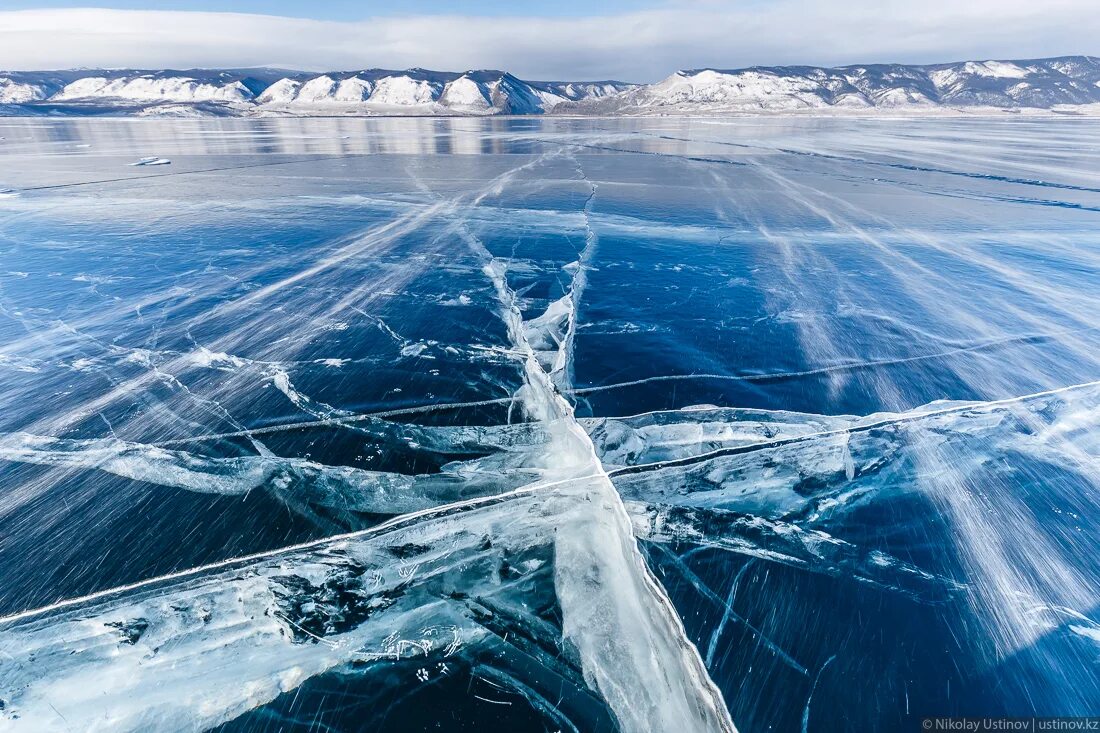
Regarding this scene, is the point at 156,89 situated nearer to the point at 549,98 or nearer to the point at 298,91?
the point at 298,91

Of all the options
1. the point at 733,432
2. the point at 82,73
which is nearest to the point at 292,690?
the point at 733,432

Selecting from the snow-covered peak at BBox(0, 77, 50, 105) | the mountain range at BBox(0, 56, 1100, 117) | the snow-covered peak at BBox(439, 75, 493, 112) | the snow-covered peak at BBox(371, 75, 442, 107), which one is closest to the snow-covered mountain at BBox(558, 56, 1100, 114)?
the mountain range at BBox(0, 56, 1100, 117)

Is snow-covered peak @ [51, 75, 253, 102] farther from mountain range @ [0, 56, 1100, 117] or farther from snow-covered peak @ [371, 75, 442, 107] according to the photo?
snow-covered peak @ [371, 75, 442, 107]

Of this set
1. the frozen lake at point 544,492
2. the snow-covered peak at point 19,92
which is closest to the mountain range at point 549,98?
the snow-covered peak at point 19,92

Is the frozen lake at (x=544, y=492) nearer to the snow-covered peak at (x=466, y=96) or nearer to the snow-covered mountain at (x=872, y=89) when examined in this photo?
the snow-covered mountain at (x=872, y=89)

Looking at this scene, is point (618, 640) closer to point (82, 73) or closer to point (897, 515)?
point (897, 515)

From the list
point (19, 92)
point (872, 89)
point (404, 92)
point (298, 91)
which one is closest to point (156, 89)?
point (19, 92)
